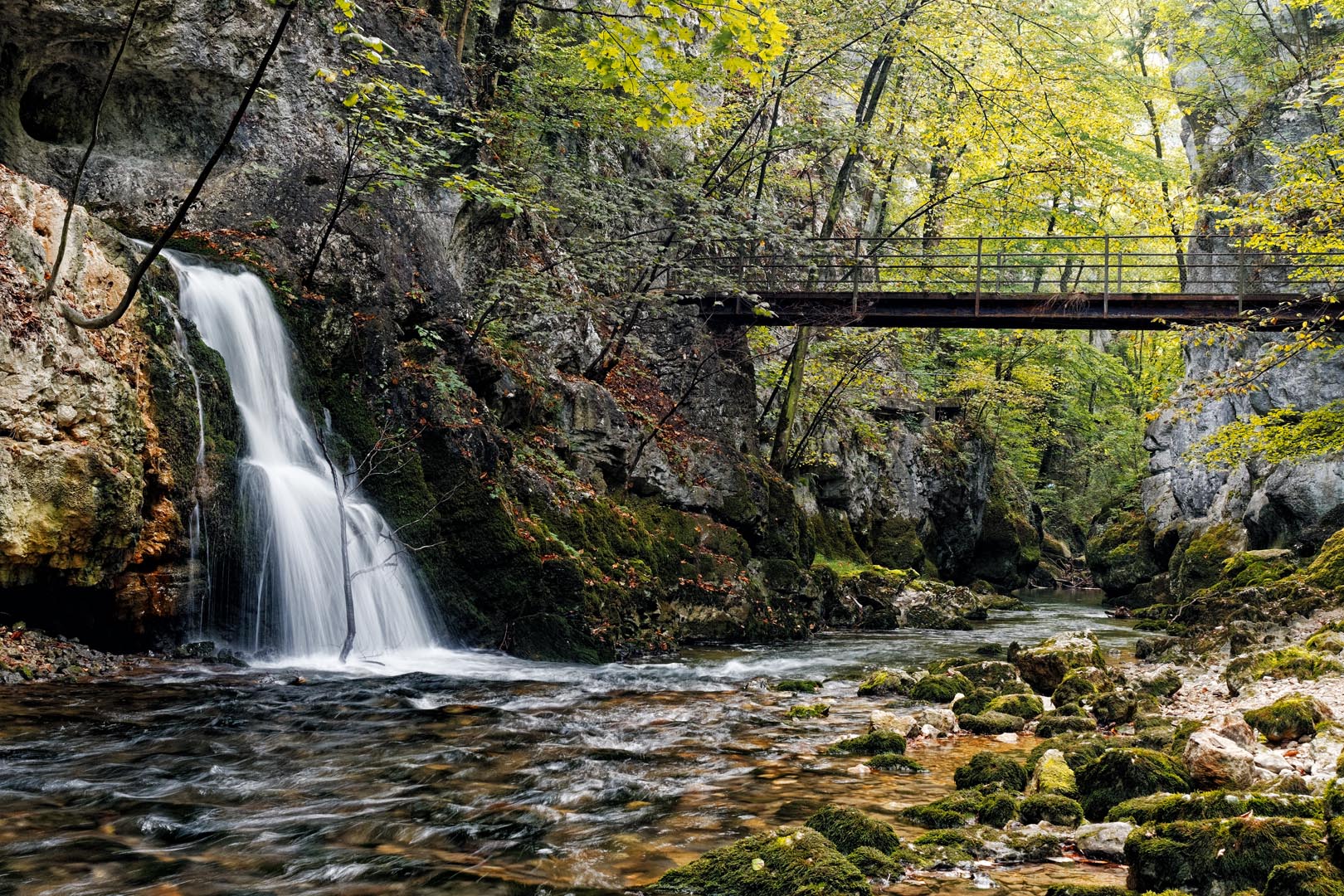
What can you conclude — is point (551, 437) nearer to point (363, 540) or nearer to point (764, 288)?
point (363, 540)

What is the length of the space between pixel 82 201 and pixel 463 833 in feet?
33.0

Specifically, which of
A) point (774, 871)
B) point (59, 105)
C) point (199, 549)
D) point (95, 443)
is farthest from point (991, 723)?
→ point (59, 105)

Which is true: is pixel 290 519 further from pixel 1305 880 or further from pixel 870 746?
pixel 1305 880

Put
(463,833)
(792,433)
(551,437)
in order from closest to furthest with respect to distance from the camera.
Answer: (463,833) → (551,437) → (792,433)

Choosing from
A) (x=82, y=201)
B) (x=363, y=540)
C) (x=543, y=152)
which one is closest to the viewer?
(x=363, y=540)

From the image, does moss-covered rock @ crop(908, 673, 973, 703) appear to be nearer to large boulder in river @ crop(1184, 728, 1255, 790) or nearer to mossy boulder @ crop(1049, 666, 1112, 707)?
mossy boulder @ crop(1049, 666, 1112, 707)

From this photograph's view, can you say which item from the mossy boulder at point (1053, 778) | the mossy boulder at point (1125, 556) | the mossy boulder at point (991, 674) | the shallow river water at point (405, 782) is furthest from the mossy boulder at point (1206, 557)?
the mossy boulder at point (1053, 778)

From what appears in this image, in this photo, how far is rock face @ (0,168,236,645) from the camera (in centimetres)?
706

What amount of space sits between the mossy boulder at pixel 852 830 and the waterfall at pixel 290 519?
226 inches

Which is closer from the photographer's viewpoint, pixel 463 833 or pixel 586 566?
pixel 463 833

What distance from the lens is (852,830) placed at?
14.9 ft

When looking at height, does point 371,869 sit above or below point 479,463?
below

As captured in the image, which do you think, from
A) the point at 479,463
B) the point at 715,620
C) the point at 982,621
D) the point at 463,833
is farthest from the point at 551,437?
the point at 982,621

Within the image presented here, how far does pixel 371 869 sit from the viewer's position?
418 centimetres
